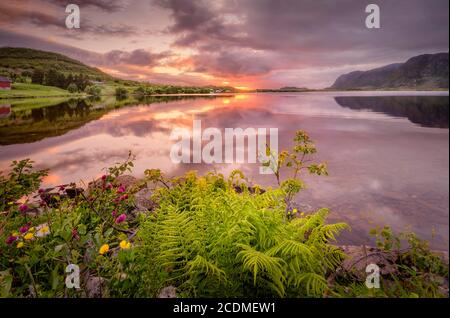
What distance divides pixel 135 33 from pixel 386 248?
5.60 m

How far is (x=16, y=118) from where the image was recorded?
1215 cm

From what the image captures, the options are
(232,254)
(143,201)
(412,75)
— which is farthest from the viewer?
(143,201)

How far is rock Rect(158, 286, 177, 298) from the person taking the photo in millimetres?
2596

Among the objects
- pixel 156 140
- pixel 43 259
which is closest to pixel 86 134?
pixel 156 140

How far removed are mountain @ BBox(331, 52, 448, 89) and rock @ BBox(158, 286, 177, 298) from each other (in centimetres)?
370

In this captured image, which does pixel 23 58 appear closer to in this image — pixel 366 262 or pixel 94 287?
pixel 94 287

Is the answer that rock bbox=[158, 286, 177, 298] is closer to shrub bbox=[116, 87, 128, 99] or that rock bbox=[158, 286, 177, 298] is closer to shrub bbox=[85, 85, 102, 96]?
shrub bbox=[85, 85, 102, 96]

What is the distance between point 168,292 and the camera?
2623 millimetres

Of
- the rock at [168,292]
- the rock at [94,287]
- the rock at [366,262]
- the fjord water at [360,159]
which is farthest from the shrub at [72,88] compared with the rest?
the rock at [366,262]

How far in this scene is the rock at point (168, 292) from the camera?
2596 mm

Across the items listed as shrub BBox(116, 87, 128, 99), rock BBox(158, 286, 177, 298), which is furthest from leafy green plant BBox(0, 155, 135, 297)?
shrub BBox(116, 87, 128, 99)

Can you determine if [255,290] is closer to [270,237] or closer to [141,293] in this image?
[270,237]

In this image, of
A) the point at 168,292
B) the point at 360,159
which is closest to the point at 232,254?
the point at 168,292

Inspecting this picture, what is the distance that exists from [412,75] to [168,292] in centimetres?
488
